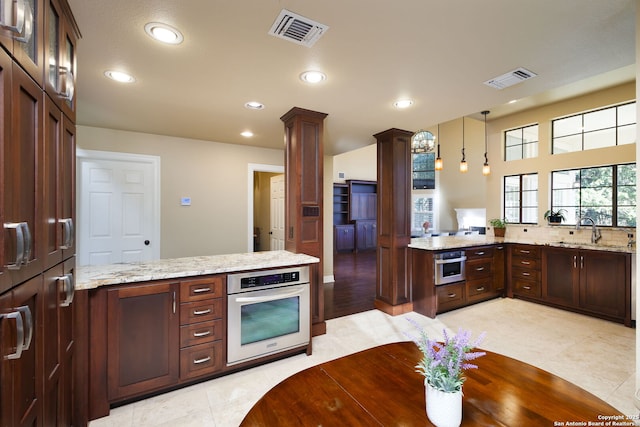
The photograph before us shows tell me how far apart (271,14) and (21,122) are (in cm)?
127

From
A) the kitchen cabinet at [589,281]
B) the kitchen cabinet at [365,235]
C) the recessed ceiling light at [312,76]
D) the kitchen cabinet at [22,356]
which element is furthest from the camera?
the kitchen cabinet at [365,235]

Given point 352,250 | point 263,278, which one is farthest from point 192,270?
point 352,250

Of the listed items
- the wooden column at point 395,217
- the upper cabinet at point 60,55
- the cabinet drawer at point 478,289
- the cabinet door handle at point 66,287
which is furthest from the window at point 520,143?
the cabinet door handle at point 66,287

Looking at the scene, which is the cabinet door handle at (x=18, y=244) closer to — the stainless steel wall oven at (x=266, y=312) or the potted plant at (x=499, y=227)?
the stainless steel wall oven at (x=266, y=312)

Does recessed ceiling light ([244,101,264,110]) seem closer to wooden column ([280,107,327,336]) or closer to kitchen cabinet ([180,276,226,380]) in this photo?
wooden column ([280,107,327,336])

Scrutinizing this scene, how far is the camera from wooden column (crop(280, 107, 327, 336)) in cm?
302

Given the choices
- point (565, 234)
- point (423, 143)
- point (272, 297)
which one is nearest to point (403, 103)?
point (272, 297)

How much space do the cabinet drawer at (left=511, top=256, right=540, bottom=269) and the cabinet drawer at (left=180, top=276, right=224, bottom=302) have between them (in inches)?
175

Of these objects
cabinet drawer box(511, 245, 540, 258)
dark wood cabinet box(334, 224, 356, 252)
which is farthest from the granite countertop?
dark wood cabinet box(334, 224, 356, 252)

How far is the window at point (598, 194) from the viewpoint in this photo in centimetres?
395

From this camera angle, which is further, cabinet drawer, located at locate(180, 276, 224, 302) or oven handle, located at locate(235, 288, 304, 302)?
oven handle, located at locate(235, 288, 304, 302)

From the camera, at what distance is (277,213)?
527 centimetres

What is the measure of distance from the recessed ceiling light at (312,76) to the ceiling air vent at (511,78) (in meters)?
1.43

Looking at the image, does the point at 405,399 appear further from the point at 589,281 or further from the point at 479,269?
the point at 589,281
